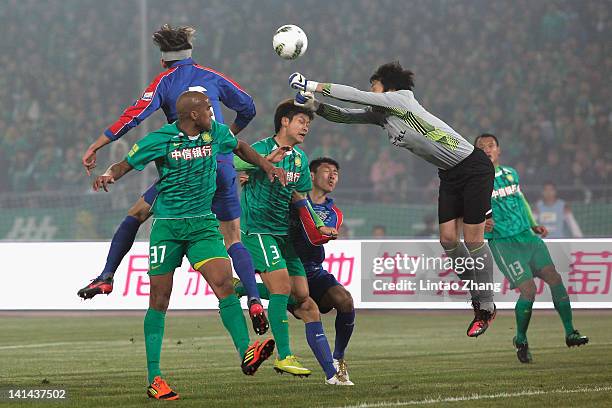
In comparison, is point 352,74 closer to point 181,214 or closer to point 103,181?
point 181,214

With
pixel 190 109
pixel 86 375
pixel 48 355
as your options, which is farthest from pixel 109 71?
pixel 190 109

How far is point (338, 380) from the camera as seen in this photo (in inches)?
313

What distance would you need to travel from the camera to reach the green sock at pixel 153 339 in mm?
7027

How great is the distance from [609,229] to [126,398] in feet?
43.7

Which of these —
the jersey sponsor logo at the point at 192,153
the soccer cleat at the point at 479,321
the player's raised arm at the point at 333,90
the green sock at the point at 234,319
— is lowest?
the soccer cleat at the point at 479,321

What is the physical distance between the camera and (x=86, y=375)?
8.85m

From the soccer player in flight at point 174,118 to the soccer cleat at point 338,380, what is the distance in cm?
91

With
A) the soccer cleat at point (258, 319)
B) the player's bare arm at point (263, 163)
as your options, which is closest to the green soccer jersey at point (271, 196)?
the player's bare arm at point (263, 163)


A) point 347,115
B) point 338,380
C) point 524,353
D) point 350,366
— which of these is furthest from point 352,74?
point 338,380

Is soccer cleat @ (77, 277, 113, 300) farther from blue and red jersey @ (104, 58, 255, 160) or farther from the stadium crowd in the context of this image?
the stadium crowd

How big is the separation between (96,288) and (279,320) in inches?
52.7

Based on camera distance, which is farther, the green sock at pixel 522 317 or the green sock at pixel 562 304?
the green sock at pixel 562 304

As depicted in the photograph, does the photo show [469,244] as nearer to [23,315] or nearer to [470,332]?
[470,332]

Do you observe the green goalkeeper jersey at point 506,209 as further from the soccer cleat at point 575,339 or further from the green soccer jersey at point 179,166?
the green soccer jersey at point 179,166
